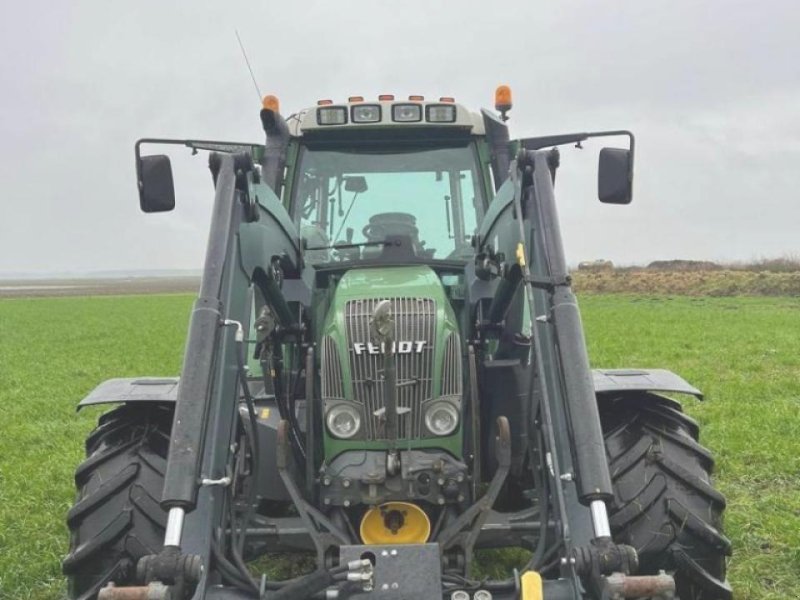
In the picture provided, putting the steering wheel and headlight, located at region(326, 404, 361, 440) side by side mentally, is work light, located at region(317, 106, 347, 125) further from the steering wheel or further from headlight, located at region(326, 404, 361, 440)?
headlight, located at region(326, 404, 361, 440)

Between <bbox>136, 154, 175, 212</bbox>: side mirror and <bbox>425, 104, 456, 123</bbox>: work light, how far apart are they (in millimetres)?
1616

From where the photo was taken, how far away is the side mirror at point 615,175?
160 inches

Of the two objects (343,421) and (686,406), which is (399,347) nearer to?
→ (343,421)

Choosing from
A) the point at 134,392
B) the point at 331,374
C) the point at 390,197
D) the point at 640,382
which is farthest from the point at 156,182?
the point at 640,382

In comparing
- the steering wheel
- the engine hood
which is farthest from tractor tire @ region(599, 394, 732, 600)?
the steering wheel

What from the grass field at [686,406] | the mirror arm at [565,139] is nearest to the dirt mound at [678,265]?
the grass field at [686,406]

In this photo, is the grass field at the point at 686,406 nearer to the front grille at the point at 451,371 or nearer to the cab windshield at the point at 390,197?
the front grille at the point at 451,371

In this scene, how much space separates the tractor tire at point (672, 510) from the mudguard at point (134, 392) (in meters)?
2.15

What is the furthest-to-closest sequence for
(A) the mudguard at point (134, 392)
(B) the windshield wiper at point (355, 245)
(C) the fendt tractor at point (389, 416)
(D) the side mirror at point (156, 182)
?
(B) the windshield wiper at point (355, 245), (A) the mudguard at point (134, 392), (D) the side mirror at point (156, 182), (C) the fendt tractor at point (389, 416)

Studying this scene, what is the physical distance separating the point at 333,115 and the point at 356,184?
0.43 meters

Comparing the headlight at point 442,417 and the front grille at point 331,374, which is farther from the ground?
the front grille at point 331,374

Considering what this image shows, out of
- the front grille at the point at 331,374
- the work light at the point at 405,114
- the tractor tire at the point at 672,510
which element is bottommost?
the tractor tire at the point at 672,510

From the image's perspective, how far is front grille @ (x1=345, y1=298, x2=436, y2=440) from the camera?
3668 mm

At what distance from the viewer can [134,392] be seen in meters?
4.20
